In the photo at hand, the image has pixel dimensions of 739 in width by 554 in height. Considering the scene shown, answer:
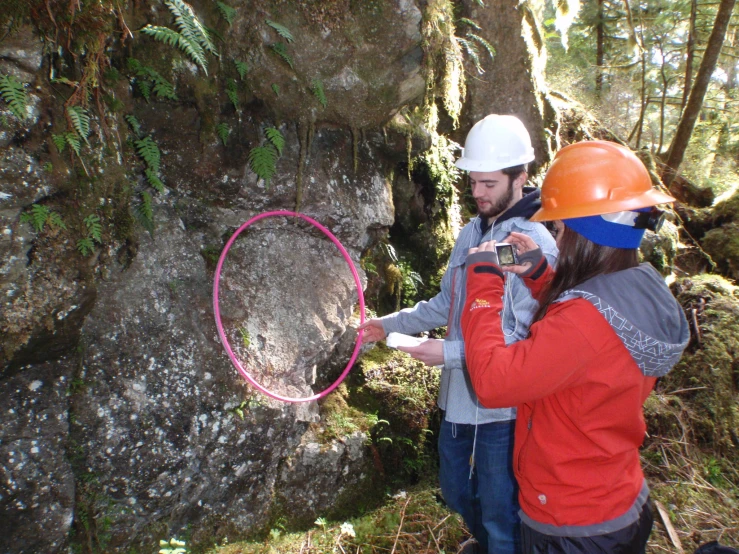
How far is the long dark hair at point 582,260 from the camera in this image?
1.90 m

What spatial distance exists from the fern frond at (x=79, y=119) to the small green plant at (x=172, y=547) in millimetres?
2549

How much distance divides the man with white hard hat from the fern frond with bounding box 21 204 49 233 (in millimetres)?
2167

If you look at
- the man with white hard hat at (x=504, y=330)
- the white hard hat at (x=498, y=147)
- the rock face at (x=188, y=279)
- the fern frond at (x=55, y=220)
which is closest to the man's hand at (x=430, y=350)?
the man with white hard hat at (x=504, y=330)

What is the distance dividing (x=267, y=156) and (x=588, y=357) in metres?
2.81

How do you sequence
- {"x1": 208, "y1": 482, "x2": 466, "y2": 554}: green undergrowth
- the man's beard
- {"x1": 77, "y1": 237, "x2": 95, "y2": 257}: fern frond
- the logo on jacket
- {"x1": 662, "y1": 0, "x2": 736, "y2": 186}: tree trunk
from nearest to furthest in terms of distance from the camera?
1. the logo on jacket
2. {"x1": 77, "y1": 237, "x2": 95, "y2": 257}: fern frond
3. the man's beard
4. {"x1": 208, "y1": 482, "x2": 466, "y2": 554}: green undergrowth
5. {"x1": 662, "y1": 0, "x2": 736, "y2": 186}: tree trunk

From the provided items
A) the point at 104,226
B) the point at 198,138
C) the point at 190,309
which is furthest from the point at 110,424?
the point at 198,138

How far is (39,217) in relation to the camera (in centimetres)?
264

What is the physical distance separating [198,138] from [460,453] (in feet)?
9.74

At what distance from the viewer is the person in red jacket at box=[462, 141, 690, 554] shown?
1.78 m

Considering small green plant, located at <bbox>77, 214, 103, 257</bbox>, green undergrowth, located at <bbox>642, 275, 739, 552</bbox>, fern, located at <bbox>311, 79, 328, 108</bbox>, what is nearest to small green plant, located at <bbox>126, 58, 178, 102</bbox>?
small green plant, located at <bbox>77, 214, 103, 257</bbox>

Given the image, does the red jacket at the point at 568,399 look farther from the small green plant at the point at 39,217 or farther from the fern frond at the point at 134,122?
the fern frond at the point at 134,122

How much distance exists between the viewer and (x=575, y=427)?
6.23ft

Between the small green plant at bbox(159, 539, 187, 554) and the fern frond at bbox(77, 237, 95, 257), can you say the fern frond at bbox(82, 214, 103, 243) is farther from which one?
the small green plant at bbox(159, 539, 187, 554)

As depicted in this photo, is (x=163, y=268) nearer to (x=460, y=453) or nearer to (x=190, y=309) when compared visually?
(x=190, y=309)
